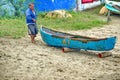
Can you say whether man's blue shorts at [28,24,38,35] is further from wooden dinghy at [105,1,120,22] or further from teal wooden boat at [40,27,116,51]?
wooden dinghy at [105,1,120,22]

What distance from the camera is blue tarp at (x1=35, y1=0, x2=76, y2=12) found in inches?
906

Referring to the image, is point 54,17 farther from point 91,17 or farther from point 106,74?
point 106,74

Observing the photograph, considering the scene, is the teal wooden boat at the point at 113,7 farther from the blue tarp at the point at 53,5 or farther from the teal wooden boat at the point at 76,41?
the teal wooden boat at the point at 76,41

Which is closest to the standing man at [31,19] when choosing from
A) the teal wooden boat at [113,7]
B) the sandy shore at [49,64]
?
the sandy shore at [49,64]

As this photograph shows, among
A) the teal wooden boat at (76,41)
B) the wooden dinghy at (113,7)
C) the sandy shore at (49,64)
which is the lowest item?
the wooden dinghy at (113,7)

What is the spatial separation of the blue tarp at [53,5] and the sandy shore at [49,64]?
777 cm

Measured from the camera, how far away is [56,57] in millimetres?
13164

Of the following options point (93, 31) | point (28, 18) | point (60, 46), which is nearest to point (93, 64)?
point (60, 46)

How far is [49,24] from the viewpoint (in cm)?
1992

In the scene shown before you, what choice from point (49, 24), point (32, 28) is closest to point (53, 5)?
point (49, 24)

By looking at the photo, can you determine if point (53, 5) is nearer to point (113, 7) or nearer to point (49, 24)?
point (113, 7)

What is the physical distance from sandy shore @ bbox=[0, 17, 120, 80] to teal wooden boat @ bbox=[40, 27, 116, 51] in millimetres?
278

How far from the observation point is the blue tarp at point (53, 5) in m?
23.0

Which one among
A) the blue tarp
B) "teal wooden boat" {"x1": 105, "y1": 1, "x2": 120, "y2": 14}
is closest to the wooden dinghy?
"teal wooden boat" {"x1": 105, "y1": 1, "x2": 120, "y2": 14}
